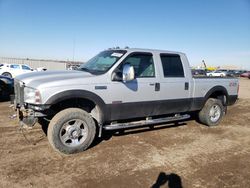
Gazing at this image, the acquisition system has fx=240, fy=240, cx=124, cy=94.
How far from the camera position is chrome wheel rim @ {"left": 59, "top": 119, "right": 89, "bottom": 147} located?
178 inches

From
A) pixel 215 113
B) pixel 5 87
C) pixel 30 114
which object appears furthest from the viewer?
pixel 5 87

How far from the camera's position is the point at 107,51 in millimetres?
5773

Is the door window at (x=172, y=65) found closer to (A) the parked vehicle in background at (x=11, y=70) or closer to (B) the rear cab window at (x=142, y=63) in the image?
(B) the rear cab window at (x=142, y=63)

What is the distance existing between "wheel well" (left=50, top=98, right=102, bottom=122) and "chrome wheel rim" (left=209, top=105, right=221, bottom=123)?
3.69m

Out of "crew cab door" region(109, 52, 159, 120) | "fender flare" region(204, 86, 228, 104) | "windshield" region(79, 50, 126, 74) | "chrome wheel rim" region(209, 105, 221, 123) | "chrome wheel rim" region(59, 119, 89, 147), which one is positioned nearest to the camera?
"chrome wheel rim" region(59, 119, 89, 147)

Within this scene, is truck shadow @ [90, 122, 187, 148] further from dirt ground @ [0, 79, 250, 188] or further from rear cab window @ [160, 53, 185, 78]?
rear cab window @ [160, 53, 185, 78]

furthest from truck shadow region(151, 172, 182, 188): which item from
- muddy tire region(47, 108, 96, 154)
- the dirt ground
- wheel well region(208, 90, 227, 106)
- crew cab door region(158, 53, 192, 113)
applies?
wheel well region(208, 90, 227, 106)

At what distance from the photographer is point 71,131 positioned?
4551mm

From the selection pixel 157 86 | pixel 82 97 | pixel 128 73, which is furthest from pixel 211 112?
pixel 82 97

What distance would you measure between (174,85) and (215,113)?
6.98ft

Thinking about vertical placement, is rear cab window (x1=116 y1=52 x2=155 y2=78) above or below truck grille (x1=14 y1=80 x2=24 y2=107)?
above

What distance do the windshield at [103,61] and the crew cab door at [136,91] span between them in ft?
0.68

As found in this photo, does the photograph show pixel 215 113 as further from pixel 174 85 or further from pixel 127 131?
pixel 127 131

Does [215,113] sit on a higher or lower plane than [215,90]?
lower
